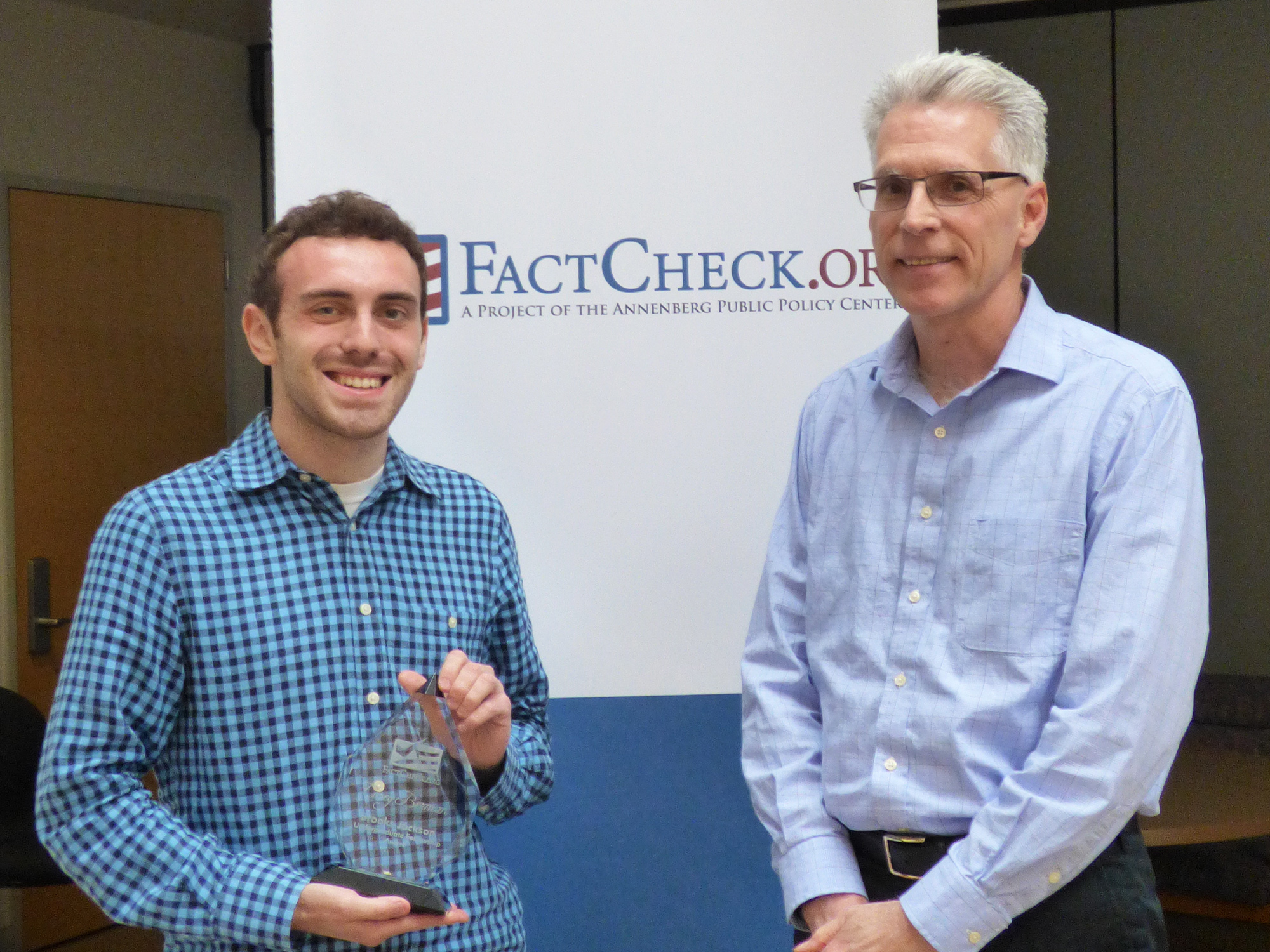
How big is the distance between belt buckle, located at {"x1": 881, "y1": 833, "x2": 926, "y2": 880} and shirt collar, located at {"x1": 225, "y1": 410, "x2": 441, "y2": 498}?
708 millimetres

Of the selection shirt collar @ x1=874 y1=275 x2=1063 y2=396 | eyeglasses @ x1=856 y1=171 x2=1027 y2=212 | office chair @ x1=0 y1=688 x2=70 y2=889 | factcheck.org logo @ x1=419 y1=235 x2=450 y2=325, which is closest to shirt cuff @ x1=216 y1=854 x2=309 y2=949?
shirt collar @ x1=874 y1=275 x2=1063 y2=396

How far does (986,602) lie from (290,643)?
2.65 ft

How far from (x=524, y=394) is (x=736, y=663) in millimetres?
624

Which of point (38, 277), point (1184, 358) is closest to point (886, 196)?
point (1184, 358)

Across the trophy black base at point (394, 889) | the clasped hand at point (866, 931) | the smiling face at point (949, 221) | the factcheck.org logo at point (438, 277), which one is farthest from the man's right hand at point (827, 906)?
the factcheck.org logo at point (438, 277)

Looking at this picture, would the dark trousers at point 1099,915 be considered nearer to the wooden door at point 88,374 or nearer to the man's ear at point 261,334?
the man's ear at point 261,334

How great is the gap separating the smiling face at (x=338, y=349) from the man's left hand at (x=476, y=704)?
30 centimetres

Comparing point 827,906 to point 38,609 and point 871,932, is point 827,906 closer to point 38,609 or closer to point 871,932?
point 871,932

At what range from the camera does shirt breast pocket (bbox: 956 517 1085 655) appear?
1.38 metres

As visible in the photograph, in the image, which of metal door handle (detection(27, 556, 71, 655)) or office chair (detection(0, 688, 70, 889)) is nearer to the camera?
office chair (detection(0, 688, 70, 889))

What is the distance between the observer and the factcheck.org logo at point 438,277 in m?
2.25

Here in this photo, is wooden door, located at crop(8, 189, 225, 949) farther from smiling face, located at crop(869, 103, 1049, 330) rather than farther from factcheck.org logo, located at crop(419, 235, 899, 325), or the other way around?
smiling face, located at crop(869, 103, 1049, 330)

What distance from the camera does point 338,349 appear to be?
1521 mm

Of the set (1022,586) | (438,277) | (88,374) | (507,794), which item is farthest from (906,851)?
(88,374)
